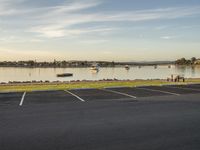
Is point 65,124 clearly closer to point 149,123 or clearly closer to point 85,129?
point 85,129

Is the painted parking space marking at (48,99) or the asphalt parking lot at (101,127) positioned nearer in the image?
the asphalt parking lot at (101,127)

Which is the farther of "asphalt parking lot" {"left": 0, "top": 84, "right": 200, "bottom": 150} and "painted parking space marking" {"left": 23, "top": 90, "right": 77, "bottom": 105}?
"painted parking space marking" {"left": 23, "top": 90, "right": 77, "bottom": 105}

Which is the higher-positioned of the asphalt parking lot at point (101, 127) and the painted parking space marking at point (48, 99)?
the painted parking space marking at point (48, 99)

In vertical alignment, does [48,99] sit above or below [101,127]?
above

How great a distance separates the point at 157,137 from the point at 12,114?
5.99 meters

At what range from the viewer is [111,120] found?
425 inches

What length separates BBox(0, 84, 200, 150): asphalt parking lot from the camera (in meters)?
7.76

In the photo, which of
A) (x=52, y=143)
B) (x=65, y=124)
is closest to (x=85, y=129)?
(x=65, y=124)

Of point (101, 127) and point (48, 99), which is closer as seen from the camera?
point (101, 127)

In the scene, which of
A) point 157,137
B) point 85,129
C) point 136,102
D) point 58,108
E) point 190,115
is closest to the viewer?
point 157,137

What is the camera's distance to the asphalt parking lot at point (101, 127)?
25.5 feet

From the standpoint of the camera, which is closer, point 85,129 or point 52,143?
point 52,143

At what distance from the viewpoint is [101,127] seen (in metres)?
9.69

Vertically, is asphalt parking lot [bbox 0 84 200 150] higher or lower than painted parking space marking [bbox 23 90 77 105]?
lower
